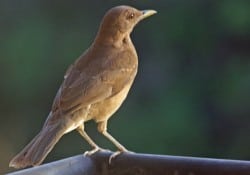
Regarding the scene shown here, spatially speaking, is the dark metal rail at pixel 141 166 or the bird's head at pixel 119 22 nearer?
the dark metal rail at pixel 141 166

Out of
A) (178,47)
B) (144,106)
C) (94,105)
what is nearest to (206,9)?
(178,47)

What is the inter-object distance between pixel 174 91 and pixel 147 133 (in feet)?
1.39

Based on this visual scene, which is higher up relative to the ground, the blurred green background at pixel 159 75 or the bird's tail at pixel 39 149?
the bird's tail at pixel 39 149

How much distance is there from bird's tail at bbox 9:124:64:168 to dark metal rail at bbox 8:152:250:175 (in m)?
0.31

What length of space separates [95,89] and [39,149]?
53 centimetres

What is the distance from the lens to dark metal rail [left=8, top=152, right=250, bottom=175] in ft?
13.7

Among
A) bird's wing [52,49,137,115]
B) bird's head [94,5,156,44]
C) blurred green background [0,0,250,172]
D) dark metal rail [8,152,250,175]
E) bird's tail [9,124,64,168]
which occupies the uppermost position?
bird's head [94,5,156,44]

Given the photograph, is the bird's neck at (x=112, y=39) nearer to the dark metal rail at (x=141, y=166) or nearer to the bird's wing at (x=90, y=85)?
the bird's wing at (x=90, y=85)

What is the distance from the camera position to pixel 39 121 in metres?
9.12

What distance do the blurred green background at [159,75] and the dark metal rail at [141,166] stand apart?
3.83 meters

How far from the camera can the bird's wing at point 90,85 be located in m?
5.12

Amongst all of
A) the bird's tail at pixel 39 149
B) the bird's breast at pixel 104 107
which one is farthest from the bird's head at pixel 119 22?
the bird's tail at pixel 39 149

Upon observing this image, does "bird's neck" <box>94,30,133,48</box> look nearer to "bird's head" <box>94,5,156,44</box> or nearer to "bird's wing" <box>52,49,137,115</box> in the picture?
"bird's head" <box>94,5,156,44</box>

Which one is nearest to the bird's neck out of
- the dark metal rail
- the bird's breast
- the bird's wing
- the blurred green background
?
the bird's wing
